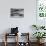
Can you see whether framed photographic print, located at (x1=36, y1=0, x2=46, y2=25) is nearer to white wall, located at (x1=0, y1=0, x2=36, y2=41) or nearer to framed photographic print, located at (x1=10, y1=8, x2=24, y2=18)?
white wall, located at (x1=0, y1=0, x2=36, y2=41)

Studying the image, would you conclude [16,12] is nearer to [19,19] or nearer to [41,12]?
[19,19]

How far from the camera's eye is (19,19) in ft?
22.5

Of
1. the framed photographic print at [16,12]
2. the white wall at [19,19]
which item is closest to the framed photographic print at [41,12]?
the white wall at [19,19]

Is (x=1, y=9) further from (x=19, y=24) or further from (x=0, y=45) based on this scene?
(x=0, y=45)

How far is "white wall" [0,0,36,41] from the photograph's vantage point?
6.79m

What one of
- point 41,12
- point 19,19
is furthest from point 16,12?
point 41,12

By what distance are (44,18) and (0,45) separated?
86.9 inches

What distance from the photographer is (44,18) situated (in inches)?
272

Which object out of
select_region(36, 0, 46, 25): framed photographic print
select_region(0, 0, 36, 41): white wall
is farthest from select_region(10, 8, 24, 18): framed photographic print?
select_region(36, 0, 46, 25): framed photographic print

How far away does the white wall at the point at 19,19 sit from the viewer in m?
6.79

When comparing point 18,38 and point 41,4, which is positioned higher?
point 41,4

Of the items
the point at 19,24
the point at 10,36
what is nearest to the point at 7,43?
the point at 10,36

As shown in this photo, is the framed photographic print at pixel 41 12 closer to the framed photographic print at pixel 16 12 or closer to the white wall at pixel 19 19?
the white wall at pixel 19 19

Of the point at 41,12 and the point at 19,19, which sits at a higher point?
the point at 41,12
